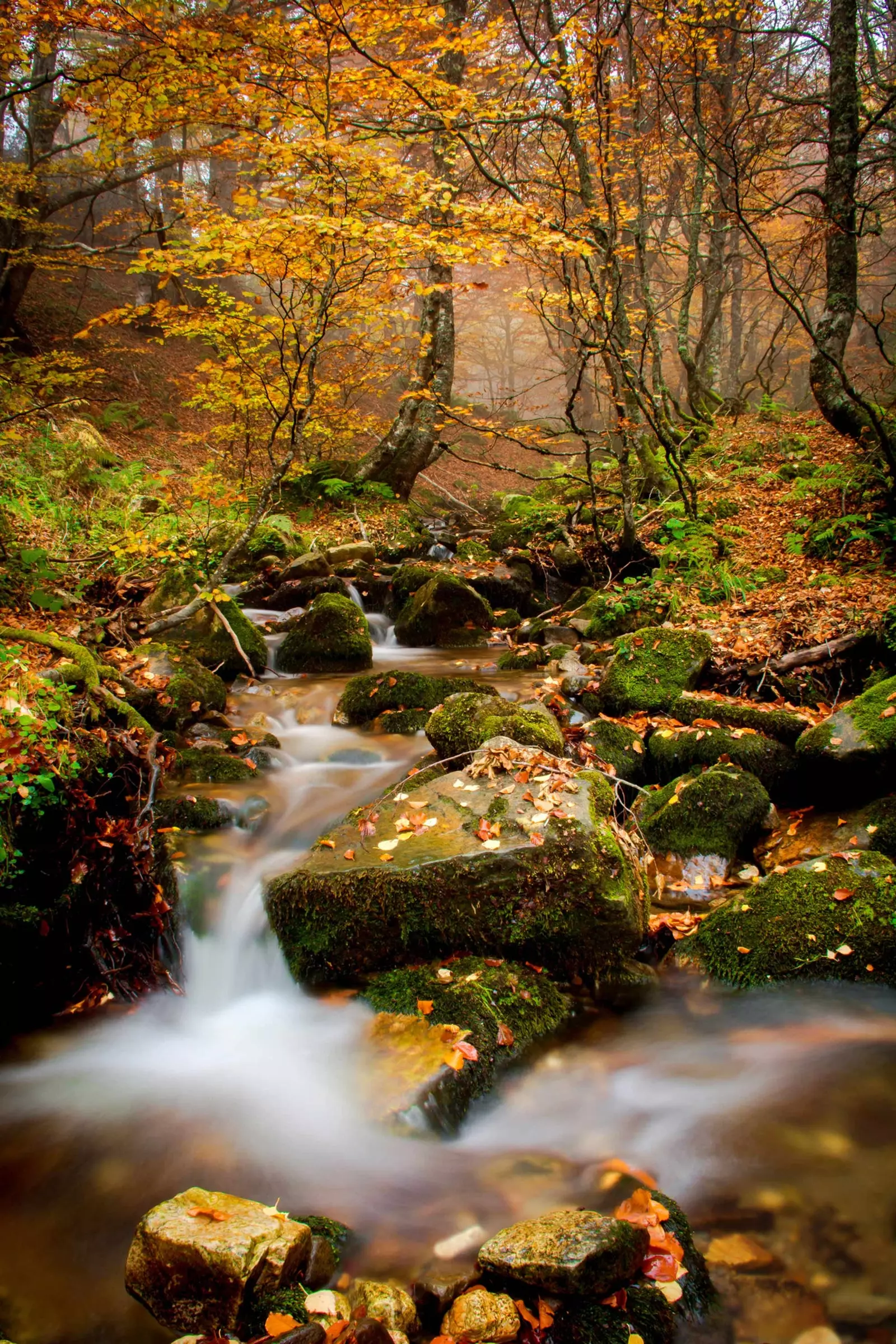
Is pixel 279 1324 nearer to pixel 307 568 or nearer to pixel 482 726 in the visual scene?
pixel 482 726

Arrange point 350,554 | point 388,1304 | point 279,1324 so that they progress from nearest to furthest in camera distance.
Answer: point 279,1324 < point 388,1304 < point 350,554

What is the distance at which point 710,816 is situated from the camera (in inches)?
192

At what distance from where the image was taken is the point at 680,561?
30.3 feet

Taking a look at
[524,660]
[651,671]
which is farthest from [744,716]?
[524,660]

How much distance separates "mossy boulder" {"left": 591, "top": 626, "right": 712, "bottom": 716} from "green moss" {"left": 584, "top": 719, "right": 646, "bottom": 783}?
58cm

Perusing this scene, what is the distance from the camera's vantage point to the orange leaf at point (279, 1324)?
201 centimetres

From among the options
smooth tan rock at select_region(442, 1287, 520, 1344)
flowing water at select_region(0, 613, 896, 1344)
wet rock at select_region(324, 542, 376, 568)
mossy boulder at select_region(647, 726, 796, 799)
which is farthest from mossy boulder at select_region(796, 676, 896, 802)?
wet rock at select_region(324, 542, 376, 568)

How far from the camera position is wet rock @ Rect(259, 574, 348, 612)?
384 inches

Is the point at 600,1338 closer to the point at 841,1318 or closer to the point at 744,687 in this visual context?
the point at 841,1318

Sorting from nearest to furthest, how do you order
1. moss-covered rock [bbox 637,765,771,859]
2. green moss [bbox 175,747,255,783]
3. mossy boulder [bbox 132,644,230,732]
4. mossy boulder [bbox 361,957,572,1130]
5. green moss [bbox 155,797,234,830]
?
1. mossy boulder [bbox 361,957,572,1130]
2. green moss [bbox 155,797,234,830]
3. moss-covered rock [bbox 637,765,771,859]
4. green moss [bbox 175,747,255,783]
5. mossy boulder [bbox 132,644,230,732]

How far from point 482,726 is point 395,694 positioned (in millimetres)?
1807

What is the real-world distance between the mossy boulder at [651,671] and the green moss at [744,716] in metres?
0.17

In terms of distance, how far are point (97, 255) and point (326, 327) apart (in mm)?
7303

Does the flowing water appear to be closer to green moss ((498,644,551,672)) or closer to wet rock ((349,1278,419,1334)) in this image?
wet rock ((349,1278,419,1334))
